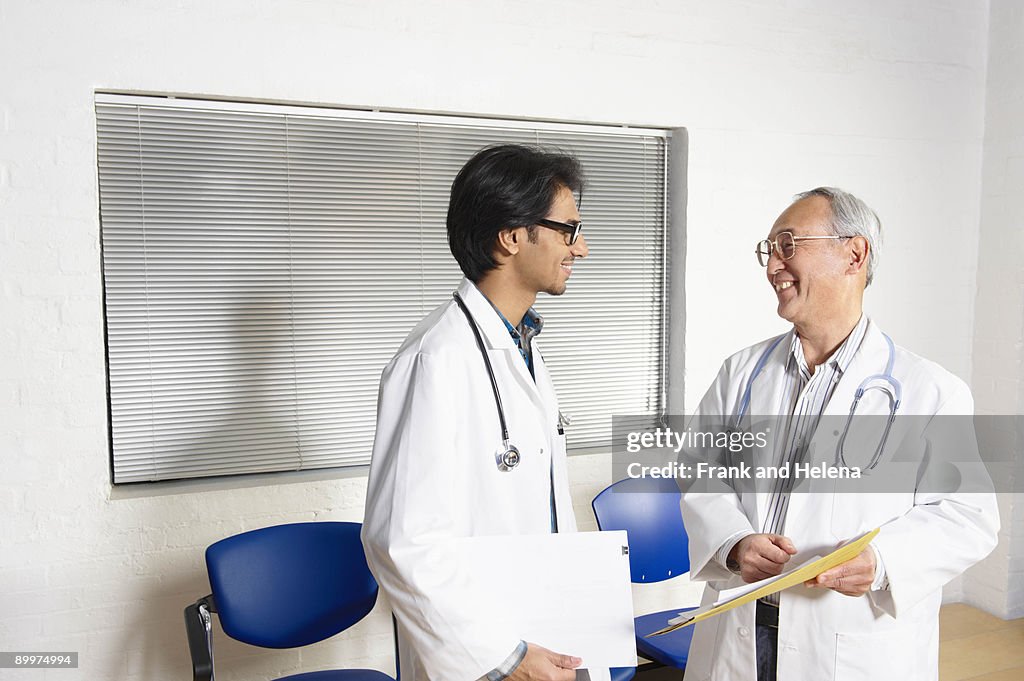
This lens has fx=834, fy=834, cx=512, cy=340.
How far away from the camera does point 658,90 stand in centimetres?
322

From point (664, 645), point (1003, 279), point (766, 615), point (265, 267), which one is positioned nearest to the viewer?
point (766, 615)

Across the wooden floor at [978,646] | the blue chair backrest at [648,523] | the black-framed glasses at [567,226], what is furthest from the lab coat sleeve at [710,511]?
the wooden floor at [978,646]

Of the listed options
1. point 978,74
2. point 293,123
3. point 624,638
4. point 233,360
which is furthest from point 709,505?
point 978,74

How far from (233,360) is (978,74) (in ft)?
11.2

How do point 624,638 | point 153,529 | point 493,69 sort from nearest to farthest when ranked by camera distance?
point 624,638, point 153,529, point 493,69

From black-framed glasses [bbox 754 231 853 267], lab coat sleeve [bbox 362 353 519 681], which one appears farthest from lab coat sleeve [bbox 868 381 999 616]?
lab coat sleeve [bbox 362 353 519 681]

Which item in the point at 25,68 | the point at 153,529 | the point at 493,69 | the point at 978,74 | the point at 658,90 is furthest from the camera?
the point at 978,74

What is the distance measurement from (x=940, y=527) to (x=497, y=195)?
107cm

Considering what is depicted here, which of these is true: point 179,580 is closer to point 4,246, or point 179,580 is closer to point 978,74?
point 4,246

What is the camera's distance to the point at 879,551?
1539 millimetres

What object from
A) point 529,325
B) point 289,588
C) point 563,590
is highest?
point 529,325

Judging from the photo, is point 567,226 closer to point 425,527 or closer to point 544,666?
point 425,527

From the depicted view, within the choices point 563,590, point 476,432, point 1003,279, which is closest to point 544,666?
point 563,590

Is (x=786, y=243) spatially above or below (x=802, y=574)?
above
